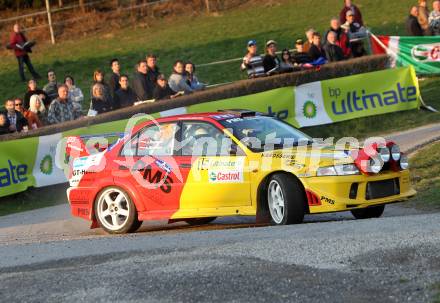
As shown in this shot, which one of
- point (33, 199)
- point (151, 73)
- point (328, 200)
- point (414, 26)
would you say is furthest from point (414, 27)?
point (328, 200)

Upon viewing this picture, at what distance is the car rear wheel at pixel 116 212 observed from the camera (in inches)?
518

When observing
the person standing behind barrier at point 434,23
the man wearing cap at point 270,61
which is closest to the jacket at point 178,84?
the man wearing cap at point 270,61

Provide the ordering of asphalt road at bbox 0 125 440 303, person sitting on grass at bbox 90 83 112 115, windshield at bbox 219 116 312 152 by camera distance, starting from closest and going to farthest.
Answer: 1. asphalt road at bbox 0 125 440 303
2. windshield at bbox 219 116 312 152
3. person sitting on grass at bbox 90 83 112 115

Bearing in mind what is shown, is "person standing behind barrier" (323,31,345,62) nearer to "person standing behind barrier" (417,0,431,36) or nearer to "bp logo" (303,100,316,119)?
"bp logo" (303,100,316,119)

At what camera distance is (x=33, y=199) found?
17.7 meters

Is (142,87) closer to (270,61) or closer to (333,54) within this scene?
(270,61)

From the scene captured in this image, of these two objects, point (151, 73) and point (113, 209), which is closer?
point (113, 209)

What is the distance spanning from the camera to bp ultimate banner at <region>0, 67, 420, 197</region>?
56.9ft

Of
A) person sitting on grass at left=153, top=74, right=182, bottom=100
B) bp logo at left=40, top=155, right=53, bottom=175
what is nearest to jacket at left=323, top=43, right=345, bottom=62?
person sitting on grass at left=153, top=74, right=182, bottom=100

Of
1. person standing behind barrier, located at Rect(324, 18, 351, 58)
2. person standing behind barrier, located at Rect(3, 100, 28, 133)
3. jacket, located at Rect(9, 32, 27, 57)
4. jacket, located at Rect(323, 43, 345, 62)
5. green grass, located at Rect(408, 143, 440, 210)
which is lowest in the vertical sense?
green grass, located at Rect(408, 143, 440, 210)

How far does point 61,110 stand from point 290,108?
458cm

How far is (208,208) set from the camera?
12.6 meters

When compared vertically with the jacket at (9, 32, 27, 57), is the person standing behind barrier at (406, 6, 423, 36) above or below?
below

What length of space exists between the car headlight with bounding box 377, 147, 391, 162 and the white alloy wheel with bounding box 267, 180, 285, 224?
4.05ft
